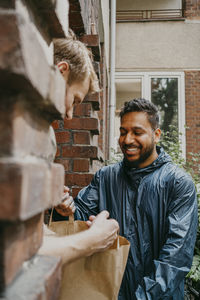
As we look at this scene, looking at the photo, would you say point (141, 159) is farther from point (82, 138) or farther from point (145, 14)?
point (145, 14)

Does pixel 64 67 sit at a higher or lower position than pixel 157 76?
lower

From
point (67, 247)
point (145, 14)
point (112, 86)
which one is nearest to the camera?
point (67, 247)

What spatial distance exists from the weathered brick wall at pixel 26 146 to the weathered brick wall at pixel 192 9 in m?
7.95

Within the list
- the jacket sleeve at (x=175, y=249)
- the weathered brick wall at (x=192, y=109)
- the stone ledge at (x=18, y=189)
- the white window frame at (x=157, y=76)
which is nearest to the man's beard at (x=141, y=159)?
the jacket sleeve at (x=175, y=249)

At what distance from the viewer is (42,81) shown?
0.52 meters

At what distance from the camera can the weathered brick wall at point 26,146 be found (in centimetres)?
44

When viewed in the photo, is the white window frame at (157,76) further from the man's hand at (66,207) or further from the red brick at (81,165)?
the man's hand at (66,207)

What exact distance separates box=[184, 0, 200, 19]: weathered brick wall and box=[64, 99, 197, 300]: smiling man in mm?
6496

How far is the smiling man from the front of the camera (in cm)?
158

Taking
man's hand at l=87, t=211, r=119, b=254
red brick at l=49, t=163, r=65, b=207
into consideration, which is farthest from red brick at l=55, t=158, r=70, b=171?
red brick at l=49, t=163, r=65, b=207

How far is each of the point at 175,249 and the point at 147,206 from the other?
12.4 inches

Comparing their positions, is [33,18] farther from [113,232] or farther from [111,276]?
[111,276]

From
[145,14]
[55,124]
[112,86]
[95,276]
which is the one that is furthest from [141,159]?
[145,14]

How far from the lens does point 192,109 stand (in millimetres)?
7332
